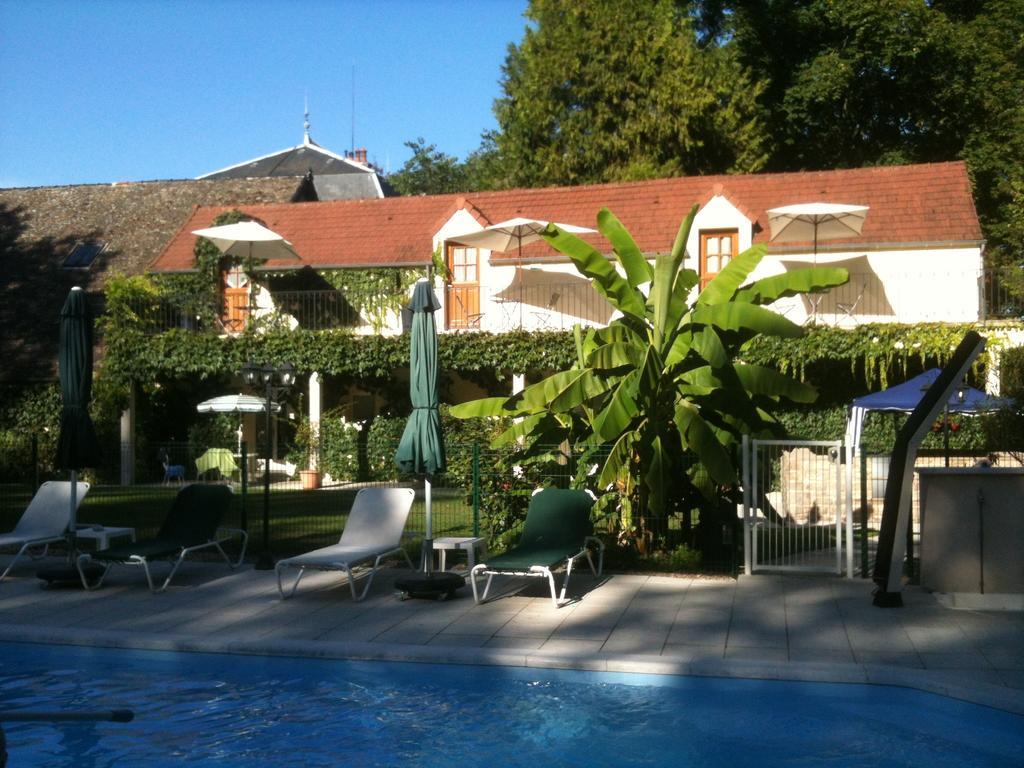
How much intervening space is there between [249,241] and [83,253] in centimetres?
830

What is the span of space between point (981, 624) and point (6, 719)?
8.18 metres

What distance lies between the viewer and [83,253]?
1307 inches

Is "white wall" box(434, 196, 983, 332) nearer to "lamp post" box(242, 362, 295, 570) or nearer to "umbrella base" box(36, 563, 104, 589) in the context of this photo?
"lamp post" box(242, 362, 295, 570)

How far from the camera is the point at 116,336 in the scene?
27.9m

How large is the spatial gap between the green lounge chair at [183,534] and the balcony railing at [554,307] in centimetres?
1403

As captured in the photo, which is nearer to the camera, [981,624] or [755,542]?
[981,624]

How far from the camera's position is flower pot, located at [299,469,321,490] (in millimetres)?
21728

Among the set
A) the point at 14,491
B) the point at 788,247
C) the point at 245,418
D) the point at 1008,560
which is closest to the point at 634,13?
the point at 788,247

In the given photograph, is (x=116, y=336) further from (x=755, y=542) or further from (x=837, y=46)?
(x=837, y=46)

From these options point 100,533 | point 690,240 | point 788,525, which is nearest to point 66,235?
point 690,240

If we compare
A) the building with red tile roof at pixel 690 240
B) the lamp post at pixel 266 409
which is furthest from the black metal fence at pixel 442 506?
the building with red tile roof at pixel 690 240

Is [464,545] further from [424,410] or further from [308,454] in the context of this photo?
[308,454]

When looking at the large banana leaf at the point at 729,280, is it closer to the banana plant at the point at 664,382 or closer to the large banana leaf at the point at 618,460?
the banana plant at the point at 664,382

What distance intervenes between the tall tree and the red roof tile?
18.1 feet
